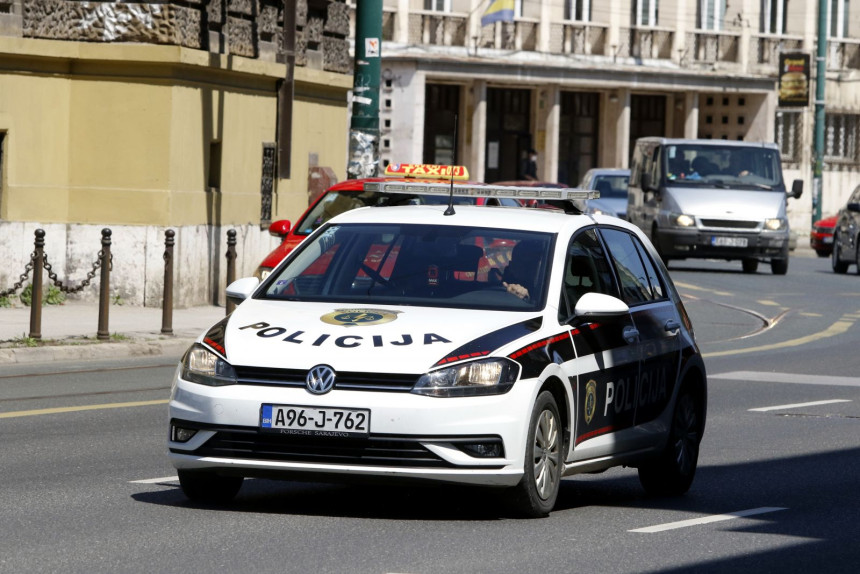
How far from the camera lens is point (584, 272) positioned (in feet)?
30.8

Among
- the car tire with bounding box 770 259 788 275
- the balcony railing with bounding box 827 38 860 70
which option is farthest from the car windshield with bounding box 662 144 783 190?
the balcony railing with bounding box 827 38 860 70

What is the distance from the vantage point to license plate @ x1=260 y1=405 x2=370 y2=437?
8.04 m

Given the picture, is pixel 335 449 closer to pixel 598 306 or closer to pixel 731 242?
pixel 598 306

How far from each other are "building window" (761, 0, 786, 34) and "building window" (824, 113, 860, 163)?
3407mm

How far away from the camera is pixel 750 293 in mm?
28578

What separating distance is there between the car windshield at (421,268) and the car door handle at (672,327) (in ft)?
3.45

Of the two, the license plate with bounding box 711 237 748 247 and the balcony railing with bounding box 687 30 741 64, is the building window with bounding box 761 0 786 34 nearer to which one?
the balcony railing with bounding box 687 30 741 64

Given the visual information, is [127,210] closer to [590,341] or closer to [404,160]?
[590,341]

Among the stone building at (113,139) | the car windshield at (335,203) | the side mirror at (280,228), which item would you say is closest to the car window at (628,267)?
the car windshield at (335,203)

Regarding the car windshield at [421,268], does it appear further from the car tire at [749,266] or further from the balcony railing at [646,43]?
the balcony railing at [646,43]

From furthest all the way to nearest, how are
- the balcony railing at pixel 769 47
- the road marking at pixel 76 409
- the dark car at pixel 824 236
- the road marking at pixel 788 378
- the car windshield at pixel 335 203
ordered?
1. the balcony railing at pixel 769 47
2. the dark car at pixel 824 236
3. the car windshield at pixel 335 203
4. the road marking at pixel 788 378
5. the road marking at pixel 76 409

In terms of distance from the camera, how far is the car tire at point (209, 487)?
873 cm

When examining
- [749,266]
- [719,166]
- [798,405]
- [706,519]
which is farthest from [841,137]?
[706,519]

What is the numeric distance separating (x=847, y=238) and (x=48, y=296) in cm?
1763
